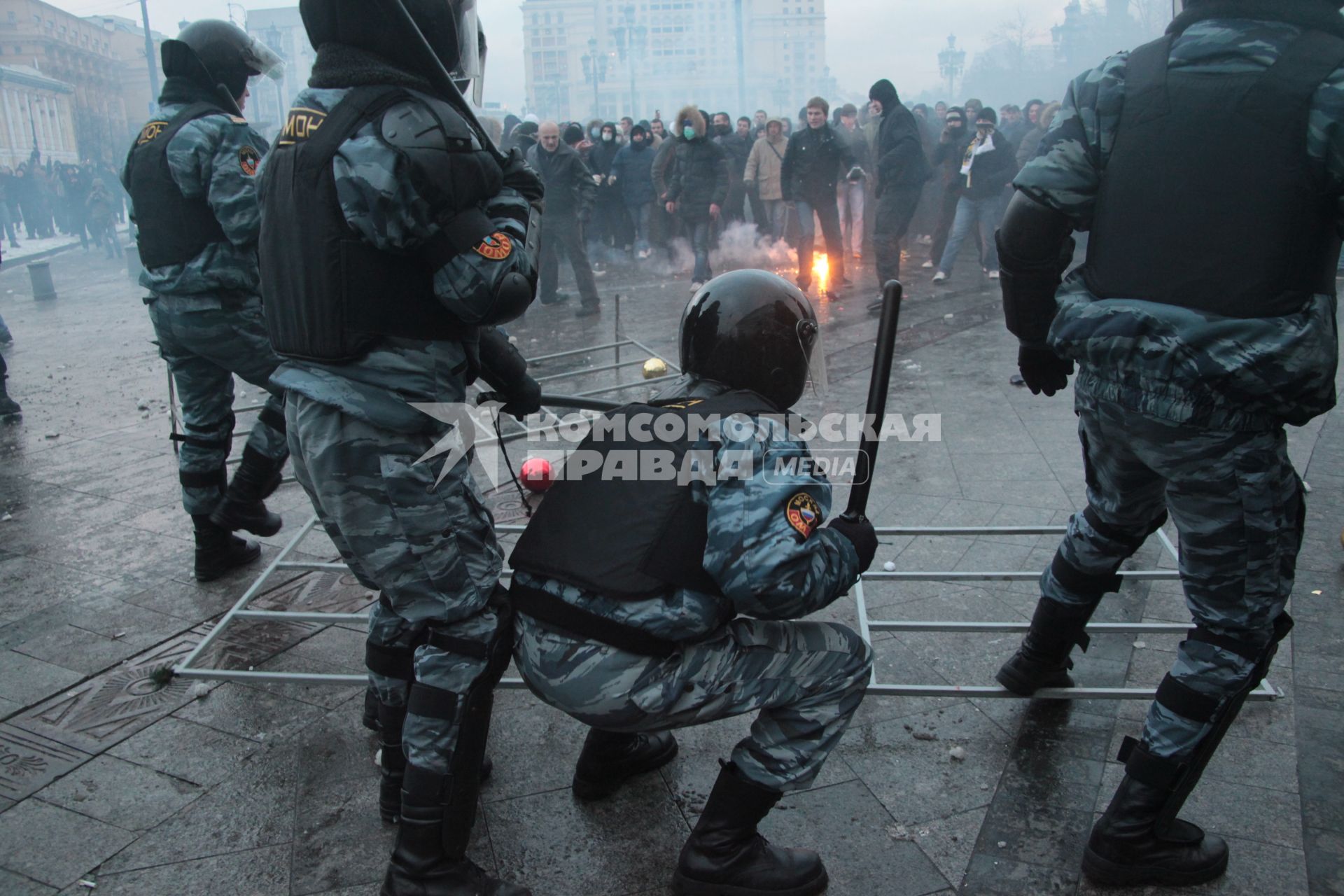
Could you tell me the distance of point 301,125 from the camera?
2.31 meters

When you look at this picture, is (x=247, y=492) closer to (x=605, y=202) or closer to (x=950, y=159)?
(x=950, y=159)

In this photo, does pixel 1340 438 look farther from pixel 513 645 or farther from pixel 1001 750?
pixel 513 645

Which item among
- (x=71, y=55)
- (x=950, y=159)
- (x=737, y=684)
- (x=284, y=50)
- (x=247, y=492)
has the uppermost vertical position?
(x=71, y=55)

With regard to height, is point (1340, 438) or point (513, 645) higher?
point (513, 645)

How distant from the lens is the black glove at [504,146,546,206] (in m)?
2.51

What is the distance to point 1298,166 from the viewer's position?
2.12 m

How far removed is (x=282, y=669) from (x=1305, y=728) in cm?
332

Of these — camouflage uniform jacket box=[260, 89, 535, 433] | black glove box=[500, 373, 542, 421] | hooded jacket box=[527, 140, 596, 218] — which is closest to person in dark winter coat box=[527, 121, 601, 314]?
hooded jacket box=[527, 140, 596, 218]

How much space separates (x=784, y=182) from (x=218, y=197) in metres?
7.46

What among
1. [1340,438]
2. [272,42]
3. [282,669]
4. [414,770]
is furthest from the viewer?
[272,42]

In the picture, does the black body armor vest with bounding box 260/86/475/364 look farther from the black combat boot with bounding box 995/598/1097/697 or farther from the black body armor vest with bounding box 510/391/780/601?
the black combat boot with bounding box 995/598/1097/697

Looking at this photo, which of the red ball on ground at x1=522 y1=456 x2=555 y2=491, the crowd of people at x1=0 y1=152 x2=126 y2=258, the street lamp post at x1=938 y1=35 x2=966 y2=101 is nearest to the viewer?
the red ball on ground at x1=522 y1=456 x2=555 y2=491

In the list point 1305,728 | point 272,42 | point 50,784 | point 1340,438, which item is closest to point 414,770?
point 50,784

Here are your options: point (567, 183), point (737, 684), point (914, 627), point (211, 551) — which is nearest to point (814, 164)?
point (567, 183)
